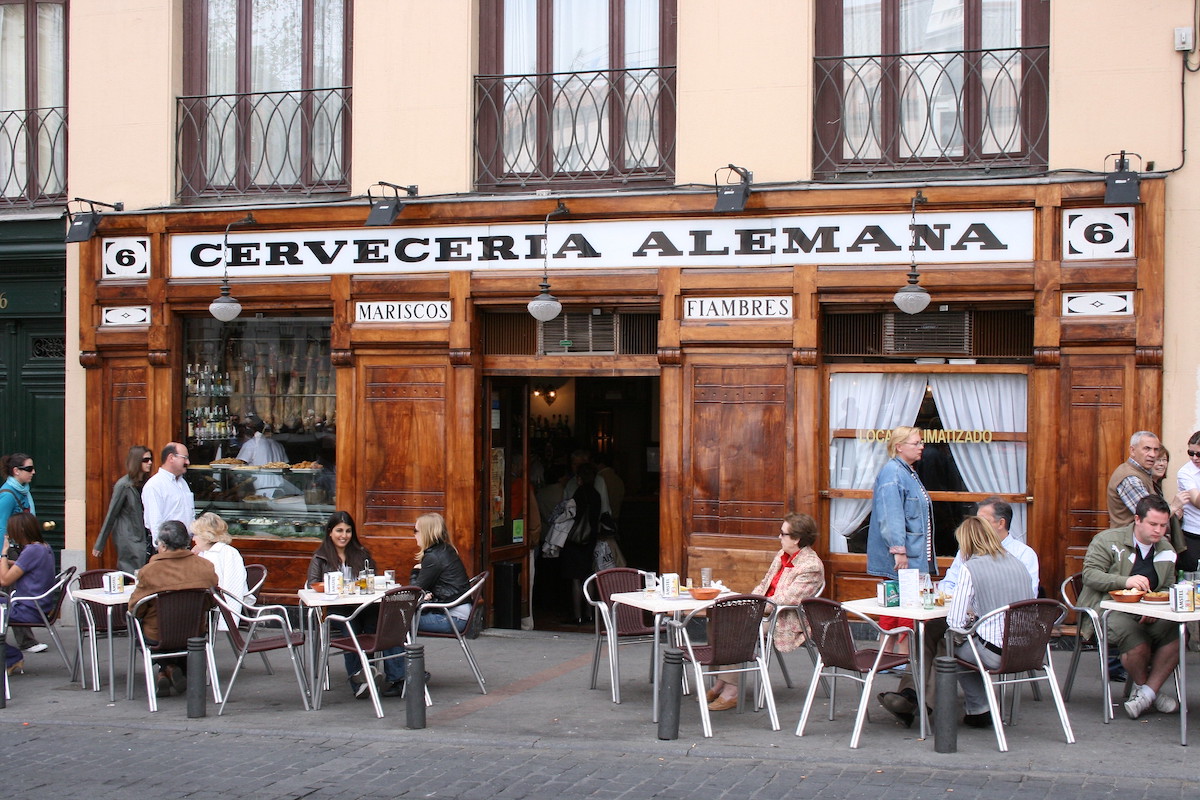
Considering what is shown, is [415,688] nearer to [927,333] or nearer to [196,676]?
[196,676]

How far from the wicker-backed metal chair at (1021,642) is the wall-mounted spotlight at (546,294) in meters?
4.70

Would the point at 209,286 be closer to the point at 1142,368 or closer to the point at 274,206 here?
the point at 274,206

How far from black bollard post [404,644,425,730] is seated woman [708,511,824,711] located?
1949 millimetres

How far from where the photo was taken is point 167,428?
41.7 feet

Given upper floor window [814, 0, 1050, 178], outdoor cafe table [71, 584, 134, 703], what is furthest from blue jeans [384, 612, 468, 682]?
upper floor window [814, 0, 1050, 178]

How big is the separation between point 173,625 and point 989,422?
6.65 m

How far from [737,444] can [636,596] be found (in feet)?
→ 8.31

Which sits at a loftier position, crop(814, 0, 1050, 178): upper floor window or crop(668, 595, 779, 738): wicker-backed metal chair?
crop(814, 0, 1050, 178): upper floor window

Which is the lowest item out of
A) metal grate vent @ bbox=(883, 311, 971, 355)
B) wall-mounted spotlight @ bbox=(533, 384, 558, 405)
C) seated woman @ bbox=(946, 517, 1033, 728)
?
seated woman @ bbox=(946, 517, 1033, 728)

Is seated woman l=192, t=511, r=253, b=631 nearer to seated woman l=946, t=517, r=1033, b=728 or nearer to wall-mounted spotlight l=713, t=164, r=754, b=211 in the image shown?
wall-mounted spotlight l=713, t=164, r=754, b=211

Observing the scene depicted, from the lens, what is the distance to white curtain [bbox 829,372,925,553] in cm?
1110

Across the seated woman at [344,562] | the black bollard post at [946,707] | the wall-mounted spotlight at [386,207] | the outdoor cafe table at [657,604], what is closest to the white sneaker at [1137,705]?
the black bollard post at [946,707]

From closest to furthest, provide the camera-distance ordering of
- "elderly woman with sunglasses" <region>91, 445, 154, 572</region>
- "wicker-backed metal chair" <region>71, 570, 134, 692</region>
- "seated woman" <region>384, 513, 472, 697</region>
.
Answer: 1. "seated woman" <region>384, 513, 472, 697</region>
2. "wicker-backed metal chair" <region>71, 570, 134, 692</region>
3. "elderly woman with sunglasses" <region>91, 445, 154, 572</region>

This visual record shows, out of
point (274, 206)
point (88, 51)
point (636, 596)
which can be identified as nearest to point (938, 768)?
point (636, 596)
